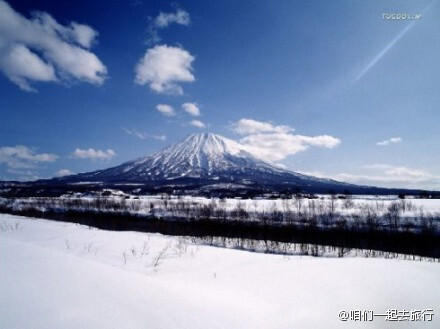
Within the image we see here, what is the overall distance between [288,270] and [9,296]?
6.86 metres

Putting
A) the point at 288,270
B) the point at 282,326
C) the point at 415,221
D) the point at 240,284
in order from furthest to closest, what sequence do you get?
the point at 415,221, the point at 288,270, the point at 240,284, the point at 282,326

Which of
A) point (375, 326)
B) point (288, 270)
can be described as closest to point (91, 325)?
point (375, 326)

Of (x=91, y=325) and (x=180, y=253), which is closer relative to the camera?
(x=91, y=325)

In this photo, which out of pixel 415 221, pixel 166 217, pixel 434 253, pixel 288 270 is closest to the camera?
pixel 288 270

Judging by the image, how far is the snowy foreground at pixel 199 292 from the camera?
A: 3.30 meters

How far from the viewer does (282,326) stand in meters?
4.45

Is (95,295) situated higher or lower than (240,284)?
higher

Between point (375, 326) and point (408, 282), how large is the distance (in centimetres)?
316

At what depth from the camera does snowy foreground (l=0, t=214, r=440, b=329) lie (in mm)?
3299

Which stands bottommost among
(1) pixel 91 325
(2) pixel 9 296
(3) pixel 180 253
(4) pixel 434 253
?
(4) pixel 434 253

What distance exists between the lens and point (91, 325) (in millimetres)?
3045

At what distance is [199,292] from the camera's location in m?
5.10

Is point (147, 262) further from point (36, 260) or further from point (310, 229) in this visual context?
point (310, 229)

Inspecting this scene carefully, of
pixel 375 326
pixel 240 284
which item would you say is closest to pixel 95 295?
pixel 240 284
